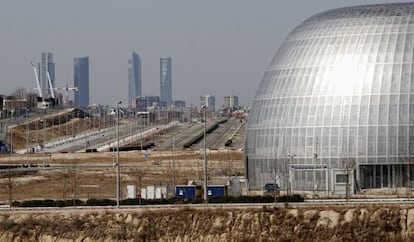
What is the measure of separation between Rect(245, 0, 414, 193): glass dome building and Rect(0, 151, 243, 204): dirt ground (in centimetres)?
834

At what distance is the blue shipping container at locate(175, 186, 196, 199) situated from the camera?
331 feet

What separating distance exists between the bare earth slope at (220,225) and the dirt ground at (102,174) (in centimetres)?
2094

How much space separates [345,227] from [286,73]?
4343 centimetres

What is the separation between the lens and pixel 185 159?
17862 cm

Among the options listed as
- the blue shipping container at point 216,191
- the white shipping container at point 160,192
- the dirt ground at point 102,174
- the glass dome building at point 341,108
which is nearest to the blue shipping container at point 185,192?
the blue shipping container at point 216,191

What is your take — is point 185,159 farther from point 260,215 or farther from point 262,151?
point 260,215

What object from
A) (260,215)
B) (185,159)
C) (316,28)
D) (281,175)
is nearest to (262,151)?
(281,175)

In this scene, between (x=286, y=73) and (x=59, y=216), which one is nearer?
Answer: (x=59, y=216)

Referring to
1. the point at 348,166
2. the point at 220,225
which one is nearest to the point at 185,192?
the point at 348,166

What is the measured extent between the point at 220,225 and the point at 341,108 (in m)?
35.3

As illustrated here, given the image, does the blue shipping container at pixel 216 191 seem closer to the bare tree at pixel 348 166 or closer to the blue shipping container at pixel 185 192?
the blue shipping container at pixel 185 192

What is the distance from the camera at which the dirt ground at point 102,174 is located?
4833 inches

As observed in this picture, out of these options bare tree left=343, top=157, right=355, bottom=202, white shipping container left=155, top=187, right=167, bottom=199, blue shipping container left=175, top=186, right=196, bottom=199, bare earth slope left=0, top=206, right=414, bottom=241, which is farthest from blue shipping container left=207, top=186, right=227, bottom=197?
bare earth slope left=0, top=206, right=414, bottom=241

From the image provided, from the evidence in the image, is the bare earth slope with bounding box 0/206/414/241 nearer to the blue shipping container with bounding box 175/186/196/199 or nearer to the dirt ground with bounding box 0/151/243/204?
the blue shipping container with bounding box 175/186/196/199
